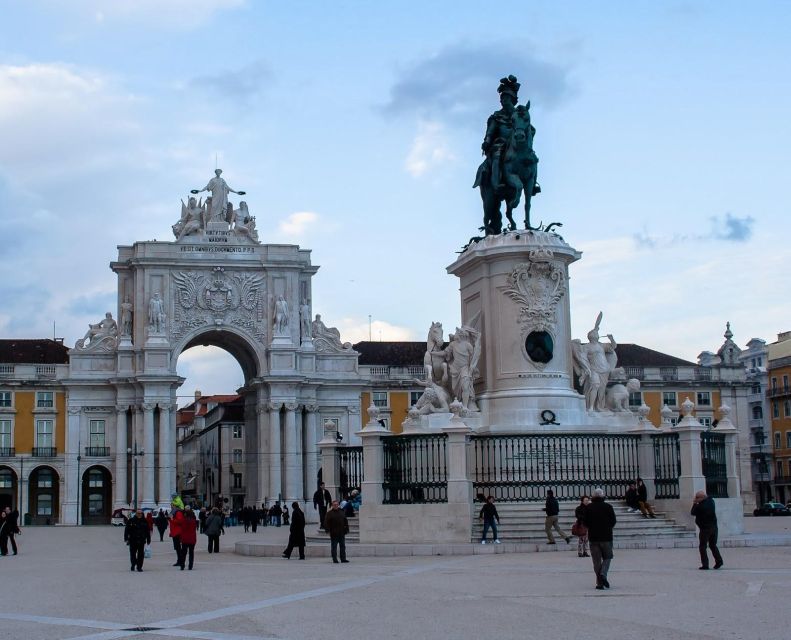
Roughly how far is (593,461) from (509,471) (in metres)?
1.71

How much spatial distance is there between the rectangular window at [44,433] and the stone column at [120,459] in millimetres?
4232

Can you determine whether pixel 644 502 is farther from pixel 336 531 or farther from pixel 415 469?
pixel 336 531

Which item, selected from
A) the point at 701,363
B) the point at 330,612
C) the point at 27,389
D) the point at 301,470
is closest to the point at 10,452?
the point at 27,389

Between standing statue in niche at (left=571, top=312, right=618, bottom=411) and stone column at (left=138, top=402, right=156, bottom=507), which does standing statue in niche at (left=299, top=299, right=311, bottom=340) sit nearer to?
stone column at (left=138, top=402, right=156, bottom=507)

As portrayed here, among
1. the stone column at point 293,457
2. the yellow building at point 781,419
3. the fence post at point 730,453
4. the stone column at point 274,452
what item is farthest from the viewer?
the yellow building at point 781,419

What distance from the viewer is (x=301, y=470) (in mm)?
77938

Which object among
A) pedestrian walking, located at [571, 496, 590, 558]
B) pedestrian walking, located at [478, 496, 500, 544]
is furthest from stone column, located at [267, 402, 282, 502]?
pedestrian walking, located at [571, 496, 590, 558]

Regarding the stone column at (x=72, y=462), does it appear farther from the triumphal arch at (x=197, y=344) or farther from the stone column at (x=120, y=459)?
the stone column at (x=120, y=459)

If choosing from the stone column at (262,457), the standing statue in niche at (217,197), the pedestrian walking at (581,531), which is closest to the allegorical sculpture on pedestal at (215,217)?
the standing statue in niche at (217,197)

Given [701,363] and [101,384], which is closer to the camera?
[101,384]

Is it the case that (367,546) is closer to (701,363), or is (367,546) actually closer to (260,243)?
(260,243)

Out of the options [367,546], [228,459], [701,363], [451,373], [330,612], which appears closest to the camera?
[330,612]

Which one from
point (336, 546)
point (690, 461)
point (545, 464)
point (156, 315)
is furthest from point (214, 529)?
point (156, 315)

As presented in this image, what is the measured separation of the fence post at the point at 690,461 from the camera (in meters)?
25.3
